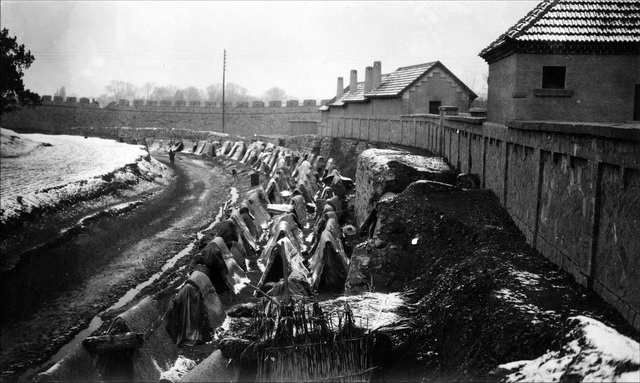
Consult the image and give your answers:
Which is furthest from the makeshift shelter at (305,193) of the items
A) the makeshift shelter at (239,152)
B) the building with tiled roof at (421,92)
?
the makeshift shelter at (239,152)

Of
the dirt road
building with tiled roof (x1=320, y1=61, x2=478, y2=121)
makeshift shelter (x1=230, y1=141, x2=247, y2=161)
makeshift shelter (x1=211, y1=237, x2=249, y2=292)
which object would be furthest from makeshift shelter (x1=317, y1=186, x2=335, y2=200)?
makeshift shelter (x1=230, y1=141, x2=247, y2=161)

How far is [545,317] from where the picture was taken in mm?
6395

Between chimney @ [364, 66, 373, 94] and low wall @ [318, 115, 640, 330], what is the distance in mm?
26365

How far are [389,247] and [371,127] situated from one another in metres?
22.5

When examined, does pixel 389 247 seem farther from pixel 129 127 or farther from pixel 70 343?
pixel 129 127

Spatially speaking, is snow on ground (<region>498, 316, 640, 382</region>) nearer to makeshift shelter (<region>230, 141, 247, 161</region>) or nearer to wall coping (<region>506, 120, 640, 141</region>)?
wall coping (<region>506, 120, 640, 141</region>)

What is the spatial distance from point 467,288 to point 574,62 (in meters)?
9.47

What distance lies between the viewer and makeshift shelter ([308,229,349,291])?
13.9 m

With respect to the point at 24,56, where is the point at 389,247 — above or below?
below

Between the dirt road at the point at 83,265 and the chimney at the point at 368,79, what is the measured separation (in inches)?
526

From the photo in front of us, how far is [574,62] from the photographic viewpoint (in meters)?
15.3

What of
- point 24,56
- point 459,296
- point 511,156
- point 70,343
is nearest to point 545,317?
point 459,296

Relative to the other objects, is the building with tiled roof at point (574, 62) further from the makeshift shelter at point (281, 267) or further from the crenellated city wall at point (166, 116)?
the crenellated city wall at point (166, 116)

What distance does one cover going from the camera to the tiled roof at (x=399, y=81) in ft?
107
